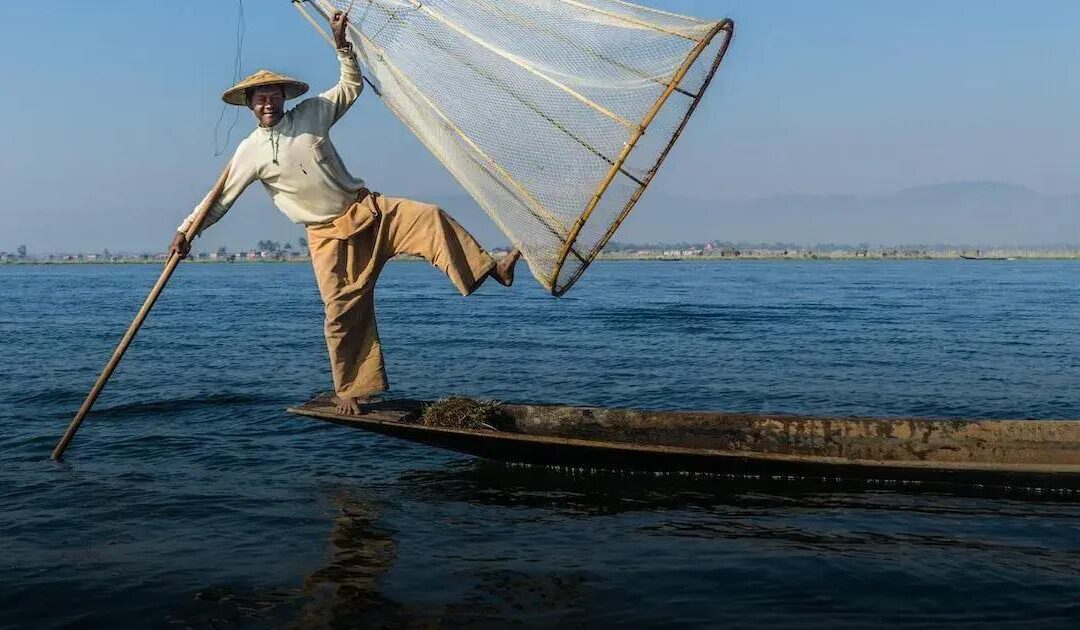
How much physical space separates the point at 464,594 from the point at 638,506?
2267 mm

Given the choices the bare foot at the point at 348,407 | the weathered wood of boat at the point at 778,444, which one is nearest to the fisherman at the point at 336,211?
the bare foot at the point at 348,407

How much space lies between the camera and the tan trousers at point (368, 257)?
23.0 ft

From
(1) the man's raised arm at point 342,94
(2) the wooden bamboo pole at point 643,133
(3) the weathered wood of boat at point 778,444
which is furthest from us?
(3) the weathered wood of boat at point 778,444

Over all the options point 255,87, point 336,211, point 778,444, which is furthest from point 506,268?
point 778,444

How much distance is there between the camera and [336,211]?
717cm

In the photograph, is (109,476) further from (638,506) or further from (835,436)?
(835,436)

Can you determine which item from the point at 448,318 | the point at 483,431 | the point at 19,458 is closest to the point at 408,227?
the point at 483,431

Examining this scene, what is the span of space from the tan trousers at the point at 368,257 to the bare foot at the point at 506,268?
0.07m

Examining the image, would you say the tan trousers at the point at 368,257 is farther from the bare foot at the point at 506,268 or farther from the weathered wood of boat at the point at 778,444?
the weathered wood of boat at the point at 778,444

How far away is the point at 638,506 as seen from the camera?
755cm

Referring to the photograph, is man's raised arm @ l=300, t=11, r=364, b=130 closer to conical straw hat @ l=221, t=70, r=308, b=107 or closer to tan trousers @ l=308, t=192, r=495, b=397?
conical straw hat @ l=221, t=70, r=308, b=107

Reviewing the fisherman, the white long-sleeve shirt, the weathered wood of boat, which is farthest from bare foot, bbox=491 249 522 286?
the weathered wood of boat

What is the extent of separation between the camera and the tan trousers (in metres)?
7.01

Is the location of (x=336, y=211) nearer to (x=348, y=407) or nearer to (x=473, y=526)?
(x=348, y=407)
